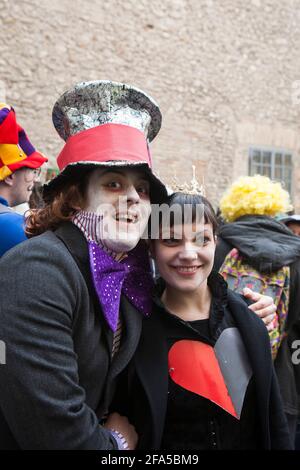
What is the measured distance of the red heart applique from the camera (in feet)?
4.82

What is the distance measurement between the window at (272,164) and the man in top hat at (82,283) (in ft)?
25.7

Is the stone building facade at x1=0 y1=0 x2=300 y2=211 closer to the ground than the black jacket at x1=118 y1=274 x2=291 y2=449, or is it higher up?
higher up

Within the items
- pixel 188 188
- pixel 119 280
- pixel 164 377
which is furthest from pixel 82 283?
pixel 188 188

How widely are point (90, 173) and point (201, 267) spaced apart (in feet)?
1.76

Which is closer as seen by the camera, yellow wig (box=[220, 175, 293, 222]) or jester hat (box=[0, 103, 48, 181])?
jester hat (box=[0, 103, 48, 181])

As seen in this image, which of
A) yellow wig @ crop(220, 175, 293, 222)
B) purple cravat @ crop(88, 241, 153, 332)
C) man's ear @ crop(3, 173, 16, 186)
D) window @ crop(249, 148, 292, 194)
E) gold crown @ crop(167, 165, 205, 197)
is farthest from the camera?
window @ crop(249, 148, 292, 194)

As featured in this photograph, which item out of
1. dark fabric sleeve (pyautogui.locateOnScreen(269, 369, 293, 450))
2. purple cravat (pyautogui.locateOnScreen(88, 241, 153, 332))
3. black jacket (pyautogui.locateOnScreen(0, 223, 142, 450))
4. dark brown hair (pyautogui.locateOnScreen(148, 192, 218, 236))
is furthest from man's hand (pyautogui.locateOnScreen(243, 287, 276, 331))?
black jacket (pyautogui.locateOnScreen(0, 223, 142, 450))

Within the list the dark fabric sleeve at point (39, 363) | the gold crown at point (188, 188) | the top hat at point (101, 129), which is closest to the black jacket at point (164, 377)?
the dark fabric sleeve at point (39, 363)

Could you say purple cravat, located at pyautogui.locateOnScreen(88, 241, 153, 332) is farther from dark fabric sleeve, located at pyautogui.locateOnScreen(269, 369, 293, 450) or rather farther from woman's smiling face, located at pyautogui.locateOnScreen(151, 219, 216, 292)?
dark fabric sleeve, located at pyautogui.locateOnScreen(269, 369, 293, 450)

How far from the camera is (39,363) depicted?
3.54 feet

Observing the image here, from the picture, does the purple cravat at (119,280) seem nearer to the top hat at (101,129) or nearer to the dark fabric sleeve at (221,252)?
the top hat at (101,129)

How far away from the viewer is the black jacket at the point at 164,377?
1.38 meters

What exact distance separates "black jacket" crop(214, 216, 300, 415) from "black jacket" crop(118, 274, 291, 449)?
47cm

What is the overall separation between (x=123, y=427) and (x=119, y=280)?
0.43 metres
